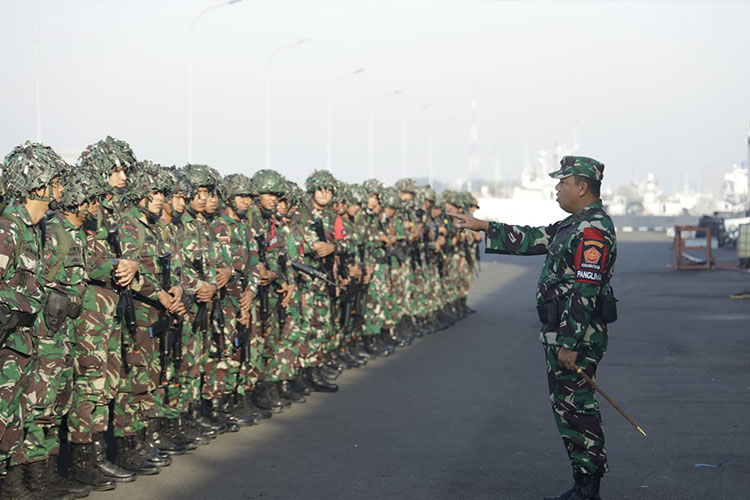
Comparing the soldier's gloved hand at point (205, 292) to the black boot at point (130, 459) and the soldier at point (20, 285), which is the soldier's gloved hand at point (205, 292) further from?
the soldier at point (20, 285)

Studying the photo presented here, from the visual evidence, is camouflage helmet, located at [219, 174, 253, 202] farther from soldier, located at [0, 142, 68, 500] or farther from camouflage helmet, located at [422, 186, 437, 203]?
camouflage helmet, located at [422, 186, 437, 203]

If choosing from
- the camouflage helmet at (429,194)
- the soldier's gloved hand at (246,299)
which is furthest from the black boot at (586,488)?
the camouflage helmet at (429,194)

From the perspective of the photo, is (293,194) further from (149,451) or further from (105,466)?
(105,466)

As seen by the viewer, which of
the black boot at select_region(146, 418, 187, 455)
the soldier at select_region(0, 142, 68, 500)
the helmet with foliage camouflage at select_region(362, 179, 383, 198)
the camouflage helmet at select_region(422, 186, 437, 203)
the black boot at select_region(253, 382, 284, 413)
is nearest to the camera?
the soldier at select_region(0, 142, 68, 500)

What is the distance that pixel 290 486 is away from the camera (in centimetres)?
720

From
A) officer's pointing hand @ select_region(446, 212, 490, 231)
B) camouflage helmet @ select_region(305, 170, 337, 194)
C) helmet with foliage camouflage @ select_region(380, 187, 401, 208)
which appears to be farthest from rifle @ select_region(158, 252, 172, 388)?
helmet with foliage camouflage @ select_region(380, 187, 401, 208)

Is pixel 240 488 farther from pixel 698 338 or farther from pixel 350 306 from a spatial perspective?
pixel 698 338

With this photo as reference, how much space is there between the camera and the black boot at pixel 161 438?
7999mm

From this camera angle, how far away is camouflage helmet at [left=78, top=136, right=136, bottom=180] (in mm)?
8055

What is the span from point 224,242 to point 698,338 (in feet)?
29.0

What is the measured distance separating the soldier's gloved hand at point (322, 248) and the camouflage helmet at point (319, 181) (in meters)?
0.61

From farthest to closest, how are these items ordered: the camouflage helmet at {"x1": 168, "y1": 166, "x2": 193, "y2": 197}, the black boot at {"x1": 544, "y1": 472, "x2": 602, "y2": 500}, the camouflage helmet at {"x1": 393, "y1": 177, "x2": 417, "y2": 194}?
1. the camouflage helmet at {"x1": 393, "y1": 177, "x2": 417, "y2": 194}
2. the camouflage helmet at {"x1": 168, "y1": 166, "x2": 193, "y2": 197}
3. the black boot at {"x1": 544, "y1": 472, "x2": 602, "y2": 500}

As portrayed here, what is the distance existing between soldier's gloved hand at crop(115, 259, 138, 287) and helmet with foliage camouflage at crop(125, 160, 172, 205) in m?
0.81

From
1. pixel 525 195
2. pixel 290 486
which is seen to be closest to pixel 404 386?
pixel 290 486
